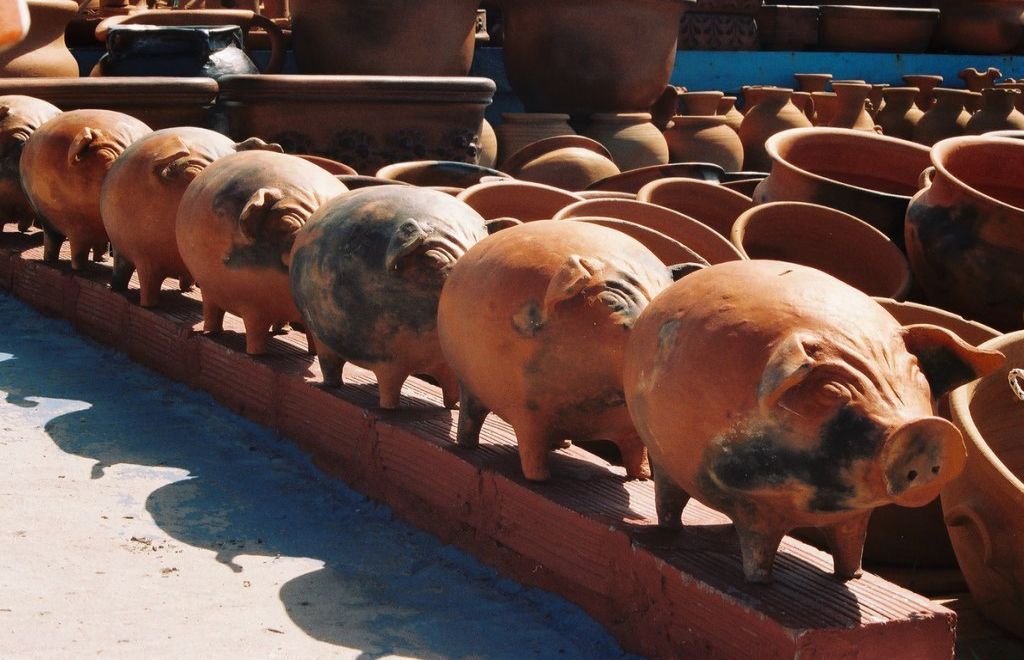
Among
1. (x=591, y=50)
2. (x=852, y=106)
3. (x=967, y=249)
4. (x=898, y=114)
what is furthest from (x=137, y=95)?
(x=898, y=114)

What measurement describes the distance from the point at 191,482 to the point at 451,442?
85 centimetres

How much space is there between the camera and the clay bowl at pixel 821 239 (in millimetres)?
5445

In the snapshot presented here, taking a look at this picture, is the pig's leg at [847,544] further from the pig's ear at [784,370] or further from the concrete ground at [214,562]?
the concrete ground at [214,562]

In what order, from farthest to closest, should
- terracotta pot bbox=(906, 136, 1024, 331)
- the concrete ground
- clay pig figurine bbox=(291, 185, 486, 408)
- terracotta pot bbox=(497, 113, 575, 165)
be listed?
terracotta pot bbox=(497, 113, 575, 165)
terracotta pot bbox=(906, 136, 1024, 331)
clay pig figurine bbox=(291, 185, 486, 408)
the concrete ground

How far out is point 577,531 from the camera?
3.19 m

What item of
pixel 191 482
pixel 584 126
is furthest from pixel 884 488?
pixel 584 126

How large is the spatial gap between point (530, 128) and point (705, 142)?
1.72 m

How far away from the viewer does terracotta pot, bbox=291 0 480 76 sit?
855 cm

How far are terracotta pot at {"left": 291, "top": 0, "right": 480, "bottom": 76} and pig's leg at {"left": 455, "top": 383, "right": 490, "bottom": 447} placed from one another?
17.5 ft

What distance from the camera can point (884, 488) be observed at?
8.24 feet

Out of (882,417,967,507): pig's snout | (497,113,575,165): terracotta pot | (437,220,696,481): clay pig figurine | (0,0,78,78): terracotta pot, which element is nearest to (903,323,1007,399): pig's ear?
(882,417,967,507): pig's snout

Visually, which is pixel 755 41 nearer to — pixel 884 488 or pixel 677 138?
pixel 677 138

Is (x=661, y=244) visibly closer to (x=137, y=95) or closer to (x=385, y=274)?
(x=385, y=274)

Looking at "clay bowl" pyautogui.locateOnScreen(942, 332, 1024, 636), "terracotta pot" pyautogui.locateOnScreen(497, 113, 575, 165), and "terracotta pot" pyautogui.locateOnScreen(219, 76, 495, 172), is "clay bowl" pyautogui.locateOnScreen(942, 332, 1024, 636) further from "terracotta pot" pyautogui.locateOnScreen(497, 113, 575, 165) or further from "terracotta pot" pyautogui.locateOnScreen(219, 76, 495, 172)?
"terracotta pot" pyautogui.locateOnScreen(497, 113, 575, 165)
